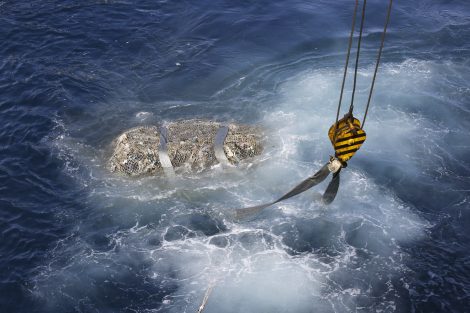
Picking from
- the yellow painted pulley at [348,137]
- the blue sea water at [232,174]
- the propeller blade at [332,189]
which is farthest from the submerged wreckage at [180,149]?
the yellow painted pulley at [348,137]

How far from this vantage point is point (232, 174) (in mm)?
19359

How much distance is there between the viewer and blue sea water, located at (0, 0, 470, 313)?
1543 cm

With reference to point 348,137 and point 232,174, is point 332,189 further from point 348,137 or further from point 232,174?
point 232,174

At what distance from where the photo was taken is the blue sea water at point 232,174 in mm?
15430

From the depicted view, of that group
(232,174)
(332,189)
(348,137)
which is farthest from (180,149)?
(348,137)

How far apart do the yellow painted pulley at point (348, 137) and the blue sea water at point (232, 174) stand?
659 cm

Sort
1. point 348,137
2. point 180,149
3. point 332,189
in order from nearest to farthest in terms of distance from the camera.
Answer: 1. point 348,137
2. point 332,189
3. point 180,149

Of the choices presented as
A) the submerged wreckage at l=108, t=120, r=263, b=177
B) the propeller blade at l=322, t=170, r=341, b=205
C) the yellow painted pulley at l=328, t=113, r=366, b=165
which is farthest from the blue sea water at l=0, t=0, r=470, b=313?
the yellow painted pulley at l=328, t=113, r=366, b=165

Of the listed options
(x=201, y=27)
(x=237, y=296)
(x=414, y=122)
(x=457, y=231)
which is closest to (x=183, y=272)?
(x=237, y=296)

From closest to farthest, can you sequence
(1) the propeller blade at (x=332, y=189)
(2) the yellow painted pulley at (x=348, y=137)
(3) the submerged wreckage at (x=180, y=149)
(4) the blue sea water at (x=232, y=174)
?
1. (2) the yellow painted pulley at (x=348, y=137)
2. (1) the propeller blade at (x=332, y=189)
3. (4) the blue sea water at (x=232, y=174)
4. (3) the submerged wreckage at (x=180, y=149)

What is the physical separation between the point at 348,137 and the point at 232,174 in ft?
31.5

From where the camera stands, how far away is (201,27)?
3147 centimetres

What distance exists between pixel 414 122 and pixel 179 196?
488 inches

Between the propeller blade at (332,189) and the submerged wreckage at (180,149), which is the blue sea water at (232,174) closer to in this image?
the submerged wreckage at (180,149)
